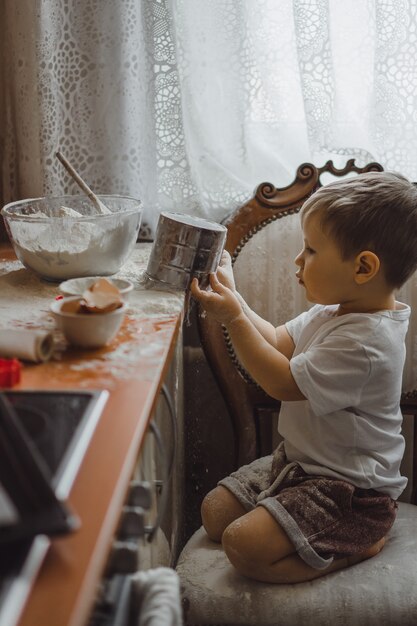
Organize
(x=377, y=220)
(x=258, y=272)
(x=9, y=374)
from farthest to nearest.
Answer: (x=258, y=272)
(x=377, y=220)
(x=9, y=374)

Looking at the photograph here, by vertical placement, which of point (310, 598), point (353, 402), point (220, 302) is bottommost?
point (310, 598)

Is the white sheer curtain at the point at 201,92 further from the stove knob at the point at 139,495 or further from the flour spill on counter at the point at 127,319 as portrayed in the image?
the stove knob at the point at 139,495

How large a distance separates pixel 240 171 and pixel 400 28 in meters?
0.39

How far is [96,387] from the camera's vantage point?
83 centimetres

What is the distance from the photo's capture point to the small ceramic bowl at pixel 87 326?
91 centimetres

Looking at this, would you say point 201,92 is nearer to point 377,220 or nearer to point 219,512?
point 377,220

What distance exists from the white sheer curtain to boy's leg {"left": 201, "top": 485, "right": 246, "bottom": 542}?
428mm

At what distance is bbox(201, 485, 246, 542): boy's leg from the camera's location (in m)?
1.20

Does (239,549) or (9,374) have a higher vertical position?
(9,374)

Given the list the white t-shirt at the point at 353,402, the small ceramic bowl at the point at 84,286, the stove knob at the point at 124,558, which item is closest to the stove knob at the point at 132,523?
the stove knob at the point at 124,558

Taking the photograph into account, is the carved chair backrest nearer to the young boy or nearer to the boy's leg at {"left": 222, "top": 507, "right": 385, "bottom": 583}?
the young boy

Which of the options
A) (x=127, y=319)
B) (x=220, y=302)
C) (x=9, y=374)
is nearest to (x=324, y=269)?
(x=220, y=302)

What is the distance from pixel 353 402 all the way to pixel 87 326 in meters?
0.44

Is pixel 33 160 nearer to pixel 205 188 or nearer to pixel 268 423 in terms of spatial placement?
pixel 205 188
